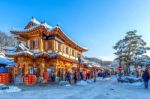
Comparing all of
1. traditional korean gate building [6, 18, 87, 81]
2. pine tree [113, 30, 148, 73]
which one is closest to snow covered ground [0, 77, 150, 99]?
traditional korean gate building [6, 18, 87, 81]

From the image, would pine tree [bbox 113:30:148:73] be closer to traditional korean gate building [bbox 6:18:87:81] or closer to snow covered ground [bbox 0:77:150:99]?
traditional korean gate building [bbox 6:18:87:81]

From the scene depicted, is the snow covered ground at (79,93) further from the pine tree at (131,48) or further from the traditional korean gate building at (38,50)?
the pine tree at (131,48)

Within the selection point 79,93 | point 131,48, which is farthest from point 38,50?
point 131,48

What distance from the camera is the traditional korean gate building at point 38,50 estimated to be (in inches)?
1240

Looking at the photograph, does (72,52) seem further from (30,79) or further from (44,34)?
(30,79)

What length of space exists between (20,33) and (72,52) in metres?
12.3

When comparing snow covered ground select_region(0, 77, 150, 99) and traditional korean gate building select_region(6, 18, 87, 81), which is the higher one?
traditional korean gate building select_region(6, 18, 87, 81)

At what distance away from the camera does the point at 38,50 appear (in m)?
33.0

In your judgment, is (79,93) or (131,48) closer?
(79,93)

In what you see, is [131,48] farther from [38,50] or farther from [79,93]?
[79,93]

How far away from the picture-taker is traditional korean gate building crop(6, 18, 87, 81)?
31500 millimetres

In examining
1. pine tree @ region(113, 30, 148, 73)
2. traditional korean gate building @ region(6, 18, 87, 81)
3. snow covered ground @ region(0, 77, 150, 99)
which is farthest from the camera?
pine tree @ region(113, 30, 148, 73)

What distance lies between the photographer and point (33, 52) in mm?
32562

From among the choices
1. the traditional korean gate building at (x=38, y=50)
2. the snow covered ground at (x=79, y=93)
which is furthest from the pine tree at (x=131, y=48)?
the snow covered ground at (x=79, y=93)
